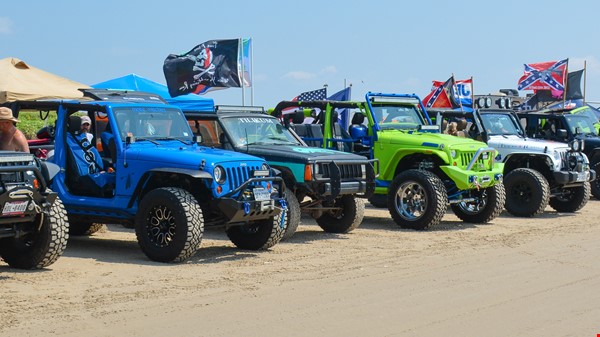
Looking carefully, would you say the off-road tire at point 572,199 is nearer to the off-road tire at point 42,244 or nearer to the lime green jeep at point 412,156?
the lime green jeep at point 412,156

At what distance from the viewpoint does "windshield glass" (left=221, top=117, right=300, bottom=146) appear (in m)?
12.5

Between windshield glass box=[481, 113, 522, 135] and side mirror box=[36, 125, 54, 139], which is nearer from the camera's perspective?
side mirror box=[36, 125, 54, 139]

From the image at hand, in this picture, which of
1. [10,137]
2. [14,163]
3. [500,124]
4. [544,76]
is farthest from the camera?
[544,76]

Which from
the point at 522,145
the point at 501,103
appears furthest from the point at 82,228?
the point at 501,103

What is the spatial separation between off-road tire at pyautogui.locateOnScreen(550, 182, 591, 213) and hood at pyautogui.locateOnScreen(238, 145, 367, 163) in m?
6.04

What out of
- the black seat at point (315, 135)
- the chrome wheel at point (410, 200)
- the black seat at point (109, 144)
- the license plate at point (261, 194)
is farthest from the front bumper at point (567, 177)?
the black seat at point (109, 144)

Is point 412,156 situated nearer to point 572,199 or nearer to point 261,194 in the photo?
point 572,199

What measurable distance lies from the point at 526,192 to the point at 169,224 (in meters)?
8.17

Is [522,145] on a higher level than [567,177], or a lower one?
higher

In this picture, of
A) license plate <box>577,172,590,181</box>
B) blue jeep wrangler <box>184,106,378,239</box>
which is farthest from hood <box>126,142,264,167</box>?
license plate <box>577,172,590,181</box>

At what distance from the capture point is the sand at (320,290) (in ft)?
21.9

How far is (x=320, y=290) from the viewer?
8.26 metres

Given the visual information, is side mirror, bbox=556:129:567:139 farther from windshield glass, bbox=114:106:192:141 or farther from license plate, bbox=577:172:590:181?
windshield glass, bbox=114:106:192:141

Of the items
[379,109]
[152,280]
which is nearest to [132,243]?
[152,280]
